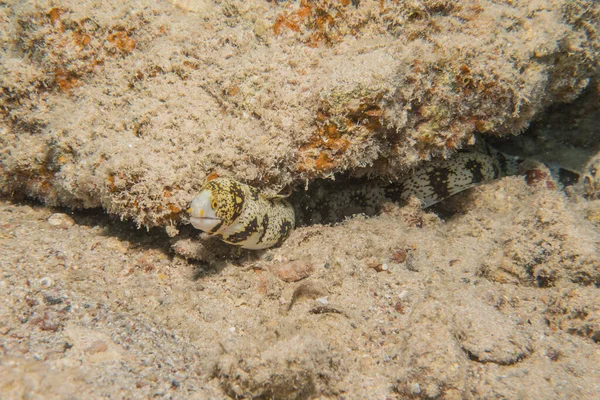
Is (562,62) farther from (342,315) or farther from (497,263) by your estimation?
(342,315)

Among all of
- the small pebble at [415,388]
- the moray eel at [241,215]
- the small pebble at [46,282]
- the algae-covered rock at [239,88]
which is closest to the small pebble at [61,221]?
the algae-covered rock at [239,88]

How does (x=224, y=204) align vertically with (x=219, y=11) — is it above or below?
below

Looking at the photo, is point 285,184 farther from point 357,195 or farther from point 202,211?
point 357,195

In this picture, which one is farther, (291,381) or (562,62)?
(562,62)

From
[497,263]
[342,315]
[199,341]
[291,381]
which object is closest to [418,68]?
[497,263]

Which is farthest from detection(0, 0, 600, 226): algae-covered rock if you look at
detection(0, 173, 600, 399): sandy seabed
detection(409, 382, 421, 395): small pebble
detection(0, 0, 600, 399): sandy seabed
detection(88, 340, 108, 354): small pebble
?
detection(409, 382, 421, 395): small pebble

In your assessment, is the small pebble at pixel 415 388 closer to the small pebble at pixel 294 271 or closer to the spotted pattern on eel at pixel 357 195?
the small pebble at pixel 294 271
